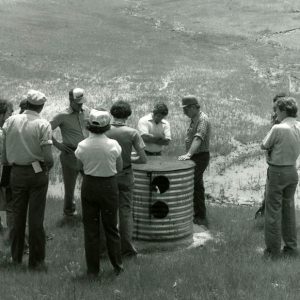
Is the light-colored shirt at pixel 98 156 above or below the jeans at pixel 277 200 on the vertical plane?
above

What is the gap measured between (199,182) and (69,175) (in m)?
1.89

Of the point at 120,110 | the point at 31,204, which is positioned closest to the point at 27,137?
the point at 31,204

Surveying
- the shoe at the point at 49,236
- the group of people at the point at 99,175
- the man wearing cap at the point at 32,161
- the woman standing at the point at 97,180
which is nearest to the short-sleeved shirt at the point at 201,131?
Answer: the group of people at the point at 99,175

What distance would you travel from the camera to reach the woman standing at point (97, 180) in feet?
20.4

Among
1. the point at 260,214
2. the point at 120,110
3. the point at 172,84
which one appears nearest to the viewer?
the point at 120,110

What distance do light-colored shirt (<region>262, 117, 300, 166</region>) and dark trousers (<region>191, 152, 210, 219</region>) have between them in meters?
1.89

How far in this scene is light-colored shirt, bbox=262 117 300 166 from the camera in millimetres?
7145

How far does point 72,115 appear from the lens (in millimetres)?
8773

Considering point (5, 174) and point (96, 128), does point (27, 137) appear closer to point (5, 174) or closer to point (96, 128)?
point (96, 128)

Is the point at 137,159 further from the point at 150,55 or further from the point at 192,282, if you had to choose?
the point at 150,55

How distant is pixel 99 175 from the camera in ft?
20.4

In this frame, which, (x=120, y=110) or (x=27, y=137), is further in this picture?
(x=120, y=110)

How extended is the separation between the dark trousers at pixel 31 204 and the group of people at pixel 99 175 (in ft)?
0.03

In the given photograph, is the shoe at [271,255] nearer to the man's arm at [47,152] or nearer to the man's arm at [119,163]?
the man's arm at [119,163]
